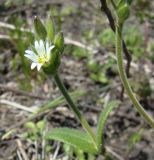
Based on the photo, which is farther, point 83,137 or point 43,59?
point 83,137

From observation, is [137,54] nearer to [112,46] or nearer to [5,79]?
[112,46]

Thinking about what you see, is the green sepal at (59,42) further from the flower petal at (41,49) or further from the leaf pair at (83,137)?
the leaf pair at (83,137)

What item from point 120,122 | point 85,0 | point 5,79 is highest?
point 85,0

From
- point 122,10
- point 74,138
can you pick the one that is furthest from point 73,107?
point 122,10

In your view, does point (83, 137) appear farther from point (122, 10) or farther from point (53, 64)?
point (122, 10)

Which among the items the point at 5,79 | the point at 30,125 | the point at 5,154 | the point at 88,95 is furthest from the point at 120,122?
the point at 5,79
